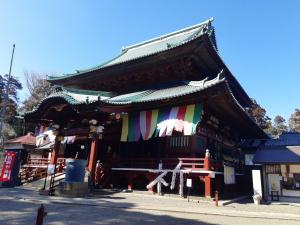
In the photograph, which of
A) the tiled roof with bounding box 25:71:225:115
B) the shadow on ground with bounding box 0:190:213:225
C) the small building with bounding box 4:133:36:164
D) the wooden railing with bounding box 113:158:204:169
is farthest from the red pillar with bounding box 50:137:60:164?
the small building with bounding box 4:133:36:164

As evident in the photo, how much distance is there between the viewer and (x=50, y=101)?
18000 mm

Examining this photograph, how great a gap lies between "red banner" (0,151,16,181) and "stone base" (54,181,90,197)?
5422mm

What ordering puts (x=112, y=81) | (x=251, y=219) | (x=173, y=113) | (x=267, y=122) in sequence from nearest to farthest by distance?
1. (x=251, y=219)
2. (x=173, y=113)
3. (x=112, y=81)
4. (x=267, y=122)

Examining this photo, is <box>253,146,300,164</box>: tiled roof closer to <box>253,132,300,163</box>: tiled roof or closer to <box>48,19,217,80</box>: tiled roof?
<box>253,132,300,163</box>: tiled roof

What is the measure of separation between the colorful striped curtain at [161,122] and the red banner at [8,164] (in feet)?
23.2

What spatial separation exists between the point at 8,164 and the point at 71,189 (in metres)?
6.65

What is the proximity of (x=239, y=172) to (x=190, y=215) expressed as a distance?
51.6 ft

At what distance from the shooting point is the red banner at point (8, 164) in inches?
707

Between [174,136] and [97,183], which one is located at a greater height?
[174,136]

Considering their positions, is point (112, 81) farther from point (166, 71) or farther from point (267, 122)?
point (267, 122)

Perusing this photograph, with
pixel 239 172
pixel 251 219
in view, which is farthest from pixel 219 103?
pixel 239 172

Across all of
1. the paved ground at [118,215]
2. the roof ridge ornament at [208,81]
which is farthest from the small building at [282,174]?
the paved ground at [118,215]

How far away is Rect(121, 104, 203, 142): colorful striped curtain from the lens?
620 inches

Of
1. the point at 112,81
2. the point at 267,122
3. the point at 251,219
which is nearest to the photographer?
the point at 251,219
